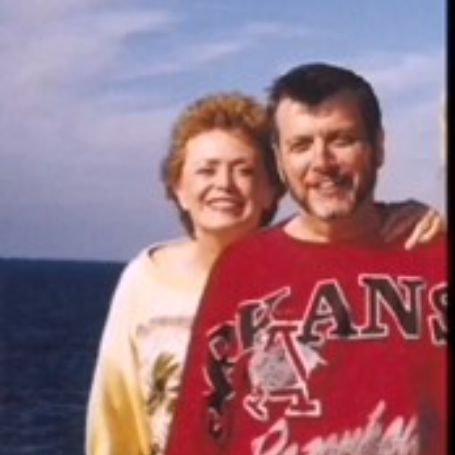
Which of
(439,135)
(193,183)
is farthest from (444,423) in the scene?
(193,183)

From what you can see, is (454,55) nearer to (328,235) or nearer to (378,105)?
(378,105)

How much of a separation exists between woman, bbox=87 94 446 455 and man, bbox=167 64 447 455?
0.11 ft

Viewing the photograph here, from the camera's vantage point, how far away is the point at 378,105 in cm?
122

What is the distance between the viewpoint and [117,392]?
4.05ft

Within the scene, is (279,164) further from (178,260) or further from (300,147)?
(178,260)

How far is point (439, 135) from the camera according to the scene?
1.22 metres

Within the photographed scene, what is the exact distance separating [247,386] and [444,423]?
1.19 ft

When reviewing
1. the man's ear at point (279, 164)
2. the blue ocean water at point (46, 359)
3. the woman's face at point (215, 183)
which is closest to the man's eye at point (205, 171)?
the woman's face at point (215, 183)

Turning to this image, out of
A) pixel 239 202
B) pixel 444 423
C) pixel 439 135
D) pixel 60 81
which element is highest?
pixel 60 81

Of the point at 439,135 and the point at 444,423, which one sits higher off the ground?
the point at 439,135

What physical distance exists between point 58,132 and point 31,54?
0.15m

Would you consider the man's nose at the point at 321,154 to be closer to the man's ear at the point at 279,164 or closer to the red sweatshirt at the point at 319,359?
the man's ear at the point at 279,164

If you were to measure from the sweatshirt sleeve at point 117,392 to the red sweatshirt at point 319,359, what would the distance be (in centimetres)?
8

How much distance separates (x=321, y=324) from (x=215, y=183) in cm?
32
